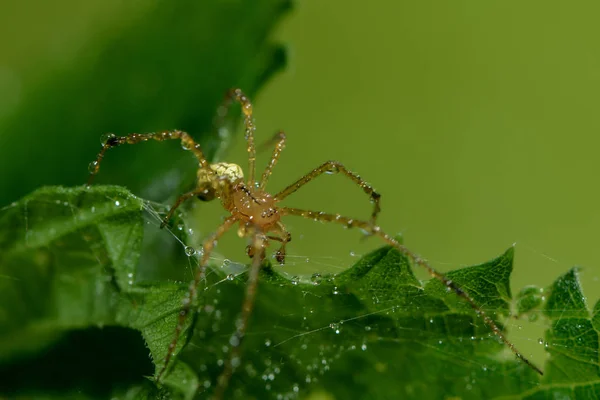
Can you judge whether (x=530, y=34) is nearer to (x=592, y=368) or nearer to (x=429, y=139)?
(x=429, y=139)

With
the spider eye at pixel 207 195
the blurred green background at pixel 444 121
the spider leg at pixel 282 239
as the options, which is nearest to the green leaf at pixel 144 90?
the spider eye at pixel 207 195

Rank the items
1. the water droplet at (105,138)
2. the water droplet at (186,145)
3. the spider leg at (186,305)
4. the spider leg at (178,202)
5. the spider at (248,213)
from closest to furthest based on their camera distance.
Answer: the spider leg at (186,305) < the spider at (248,213) < the spider leg at (178,202) < the water droplet at (105,138) < the water droplet at (186,145)

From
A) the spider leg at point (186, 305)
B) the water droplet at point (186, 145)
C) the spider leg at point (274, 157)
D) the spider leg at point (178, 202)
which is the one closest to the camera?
Result: the spider leg at point (186, 305)

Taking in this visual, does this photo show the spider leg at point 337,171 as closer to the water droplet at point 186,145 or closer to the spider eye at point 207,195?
the spider eye at point 207,195

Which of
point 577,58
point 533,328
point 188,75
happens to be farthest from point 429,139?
point 533,328

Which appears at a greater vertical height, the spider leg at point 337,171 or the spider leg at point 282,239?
the spider leg at point 337,171

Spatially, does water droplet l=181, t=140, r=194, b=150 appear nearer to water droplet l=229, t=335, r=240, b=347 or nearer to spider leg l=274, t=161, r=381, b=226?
spider leg l=274, t=161, r=381, b=226

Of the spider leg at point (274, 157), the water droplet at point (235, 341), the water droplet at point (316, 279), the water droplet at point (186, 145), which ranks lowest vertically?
the water droplet at point (235, 341)
